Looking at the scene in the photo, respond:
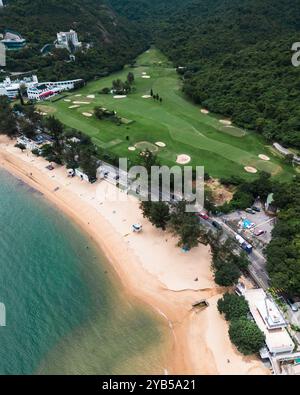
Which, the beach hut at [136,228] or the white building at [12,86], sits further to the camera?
the white building at [12,86]

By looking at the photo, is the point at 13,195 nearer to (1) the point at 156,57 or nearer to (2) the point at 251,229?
(2) the point at 251,229

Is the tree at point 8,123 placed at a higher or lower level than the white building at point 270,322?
higher

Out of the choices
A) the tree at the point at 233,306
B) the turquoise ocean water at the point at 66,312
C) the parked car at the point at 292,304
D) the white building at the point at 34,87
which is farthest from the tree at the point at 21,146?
the parked car at the point at 292,304

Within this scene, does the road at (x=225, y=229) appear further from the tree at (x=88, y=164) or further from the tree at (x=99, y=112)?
the tree at (x=99, y=112)

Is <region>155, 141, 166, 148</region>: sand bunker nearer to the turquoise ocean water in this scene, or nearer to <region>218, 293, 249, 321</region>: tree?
the turquoise ocean water
